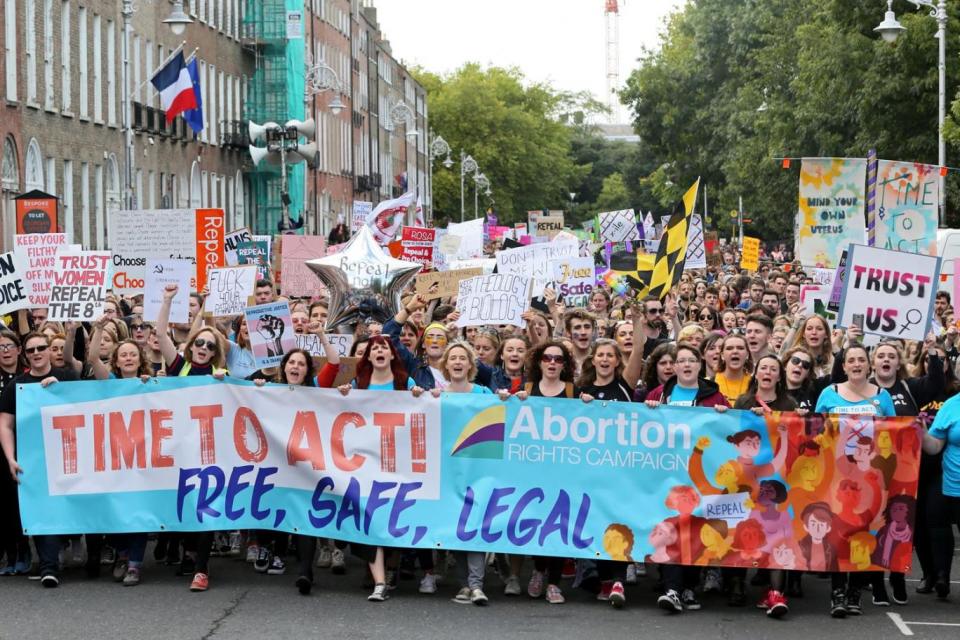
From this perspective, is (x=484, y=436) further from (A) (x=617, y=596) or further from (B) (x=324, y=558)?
(B) (x=324, y=558)

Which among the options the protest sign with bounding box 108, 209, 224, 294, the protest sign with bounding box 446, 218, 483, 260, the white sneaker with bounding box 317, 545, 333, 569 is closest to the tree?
the protest sign with bounding box 446, 218, 483, 260

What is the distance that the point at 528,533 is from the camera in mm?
11203

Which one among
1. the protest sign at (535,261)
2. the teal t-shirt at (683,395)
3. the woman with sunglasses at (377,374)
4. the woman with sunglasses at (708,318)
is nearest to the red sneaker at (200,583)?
the woman with sunglasses at (377,374)

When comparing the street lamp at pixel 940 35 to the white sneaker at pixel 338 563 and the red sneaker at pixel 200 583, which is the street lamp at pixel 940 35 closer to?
the white sneaker at pixel 338 563

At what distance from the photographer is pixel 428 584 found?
11438mm

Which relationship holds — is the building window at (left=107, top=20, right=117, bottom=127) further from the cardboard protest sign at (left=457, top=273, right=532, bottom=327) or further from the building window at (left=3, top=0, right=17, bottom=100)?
the cardboard protest sign at (left=457, top=273, right=532, bottom=327)

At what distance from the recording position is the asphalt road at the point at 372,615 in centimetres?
1013

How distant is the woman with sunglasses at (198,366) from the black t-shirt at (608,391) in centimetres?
231

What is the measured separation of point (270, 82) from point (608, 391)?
55.2 meters

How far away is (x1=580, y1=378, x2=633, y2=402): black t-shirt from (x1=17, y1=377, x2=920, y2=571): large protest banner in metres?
0.32

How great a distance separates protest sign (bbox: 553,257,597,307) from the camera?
73.5ft

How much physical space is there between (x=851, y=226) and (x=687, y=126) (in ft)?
183

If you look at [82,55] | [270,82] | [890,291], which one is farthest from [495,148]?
[890,291]

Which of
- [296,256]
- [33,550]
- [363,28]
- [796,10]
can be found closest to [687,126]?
[796,10]
